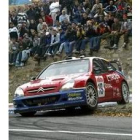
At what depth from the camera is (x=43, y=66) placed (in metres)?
5.13

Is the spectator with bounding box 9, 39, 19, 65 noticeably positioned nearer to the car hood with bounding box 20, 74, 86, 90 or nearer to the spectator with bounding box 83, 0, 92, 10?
the car hood with bounding box 20, 74, 86, 90

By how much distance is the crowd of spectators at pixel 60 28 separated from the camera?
479cm

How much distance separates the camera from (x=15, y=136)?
3389 millimetres

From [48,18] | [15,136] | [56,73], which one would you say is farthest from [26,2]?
[15,136]

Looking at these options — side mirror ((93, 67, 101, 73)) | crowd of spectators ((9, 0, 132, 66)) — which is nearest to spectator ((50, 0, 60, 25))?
crowd of spectators ((9, 0, 132, 66))

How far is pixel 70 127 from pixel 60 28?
154 cm

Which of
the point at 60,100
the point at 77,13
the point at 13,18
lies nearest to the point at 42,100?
the point at 60,100

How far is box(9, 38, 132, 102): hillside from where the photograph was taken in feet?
14.8

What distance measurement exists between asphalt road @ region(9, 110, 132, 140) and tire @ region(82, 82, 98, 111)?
9 centimetres

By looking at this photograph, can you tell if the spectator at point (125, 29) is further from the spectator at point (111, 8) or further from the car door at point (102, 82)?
the car door at point (102, 82)

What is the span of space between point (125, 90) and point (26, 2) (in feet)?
5.20

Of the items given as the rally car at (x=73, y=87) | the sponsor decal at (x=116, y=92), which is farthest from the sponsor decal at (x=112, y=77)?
the sponsor decal at (x=116, y=92)

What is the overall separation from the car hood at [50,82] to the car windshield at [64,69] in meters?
0.07

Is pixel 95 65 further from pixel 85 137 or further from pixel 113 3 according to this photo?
pixel 85 137
